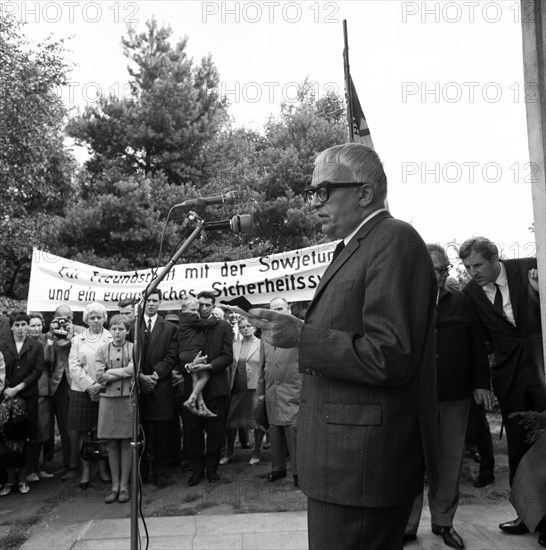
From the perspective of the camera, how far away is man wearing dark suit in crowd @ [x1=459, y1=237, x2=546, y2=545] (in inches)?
173

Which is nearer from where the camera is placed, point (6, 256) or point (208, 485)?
point (208, 485)

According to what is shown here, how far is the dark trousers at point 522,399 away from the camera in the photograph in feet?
14.3

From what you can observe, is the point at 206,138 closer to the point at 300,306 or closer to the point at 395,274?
the point at 300,306

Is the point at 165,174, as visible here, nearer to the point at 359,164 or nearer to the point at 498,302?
the point at 498,302

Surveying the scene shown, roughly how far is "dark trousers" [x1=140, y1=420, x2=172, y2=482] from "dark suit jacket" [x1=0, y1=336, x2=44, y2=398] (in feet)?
4.27

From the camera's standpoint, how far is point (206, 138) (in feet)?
65.6

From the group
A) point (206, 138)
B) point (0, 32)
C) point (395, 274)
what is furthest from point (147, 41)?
point (395, 274)

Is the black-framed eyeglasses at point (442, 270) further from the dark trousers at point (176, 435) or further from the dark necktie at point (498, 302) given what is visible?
the dark trousers at point (176, 435)

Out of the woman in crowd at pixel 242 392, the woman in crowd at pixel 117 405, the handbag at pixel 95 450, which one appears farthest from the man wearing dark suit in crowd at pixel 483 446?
the handbag at pixel 95 450

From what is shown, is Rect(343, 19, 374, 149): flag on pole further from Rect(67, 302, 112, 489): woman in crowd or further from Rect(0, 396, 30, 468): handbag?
Rect(0, 396, 30, 468): handbag

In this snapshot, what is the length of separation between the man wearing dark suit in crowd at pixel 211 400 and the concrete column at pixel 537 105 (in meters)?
4.23

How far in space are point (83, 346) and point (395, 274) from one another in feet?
17.7

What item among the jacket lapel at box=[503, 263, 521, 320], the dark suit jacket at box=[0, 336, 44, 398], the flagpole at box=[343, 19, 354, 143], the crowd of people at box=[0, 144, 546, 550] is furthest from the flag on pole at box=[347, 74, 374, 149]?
the dark suit jacket at box=[0, 336, 44, 398]

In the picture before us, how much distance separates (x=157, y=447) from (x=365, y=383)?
519 centimetres
